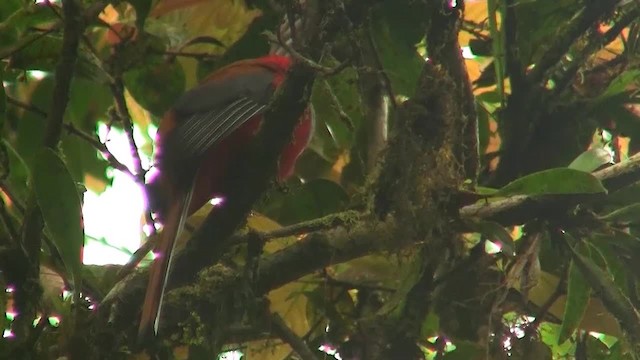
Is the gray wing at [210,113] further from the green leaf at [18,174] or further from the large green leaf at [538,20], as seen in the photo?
the large green leaf at [538,20]

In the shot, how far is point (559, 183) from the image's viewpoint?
142 centimetres

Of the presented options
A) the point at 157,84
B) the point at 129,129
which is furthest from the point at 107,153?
the point at 157,84

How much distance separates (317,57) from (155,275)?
18.2 inches

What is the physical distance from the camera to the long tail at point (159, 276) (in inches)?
56.7

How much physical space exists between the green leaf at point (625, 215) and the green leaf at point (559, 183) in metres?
0.13

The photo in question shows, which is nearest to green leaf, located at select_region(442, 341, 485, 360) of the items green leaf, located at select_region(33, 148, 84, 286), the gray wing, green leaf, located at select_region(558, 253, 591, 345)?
green leaf, located at select_region(558, 253, 591, 345)

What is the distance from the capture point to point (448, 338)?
1.81 metres

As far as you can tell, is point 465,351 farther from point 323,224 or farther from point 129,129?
point 129,129

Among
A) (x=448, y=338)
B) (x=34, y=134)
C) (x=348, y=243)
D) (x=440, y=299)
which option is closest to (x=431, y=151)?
(x=348, y=243)

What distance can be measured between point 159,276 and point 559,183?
26.2 inches

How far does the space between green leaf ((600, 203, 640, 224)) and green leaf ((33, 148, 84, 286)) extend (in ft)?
2.85

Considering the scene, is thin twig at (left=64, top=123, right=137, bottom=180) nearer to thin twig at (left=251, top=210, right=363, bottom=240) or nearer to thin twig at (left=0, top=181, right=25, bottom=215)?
thin twig at (left=0, top=181, right=25, bottom=215)

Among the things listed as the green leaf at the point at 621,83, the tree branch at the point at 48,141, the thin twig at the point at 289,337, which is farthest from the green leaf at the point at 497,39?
the tree branch at the point at 48,141

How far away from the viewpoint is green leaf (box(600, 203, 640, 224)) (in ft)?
5.00
